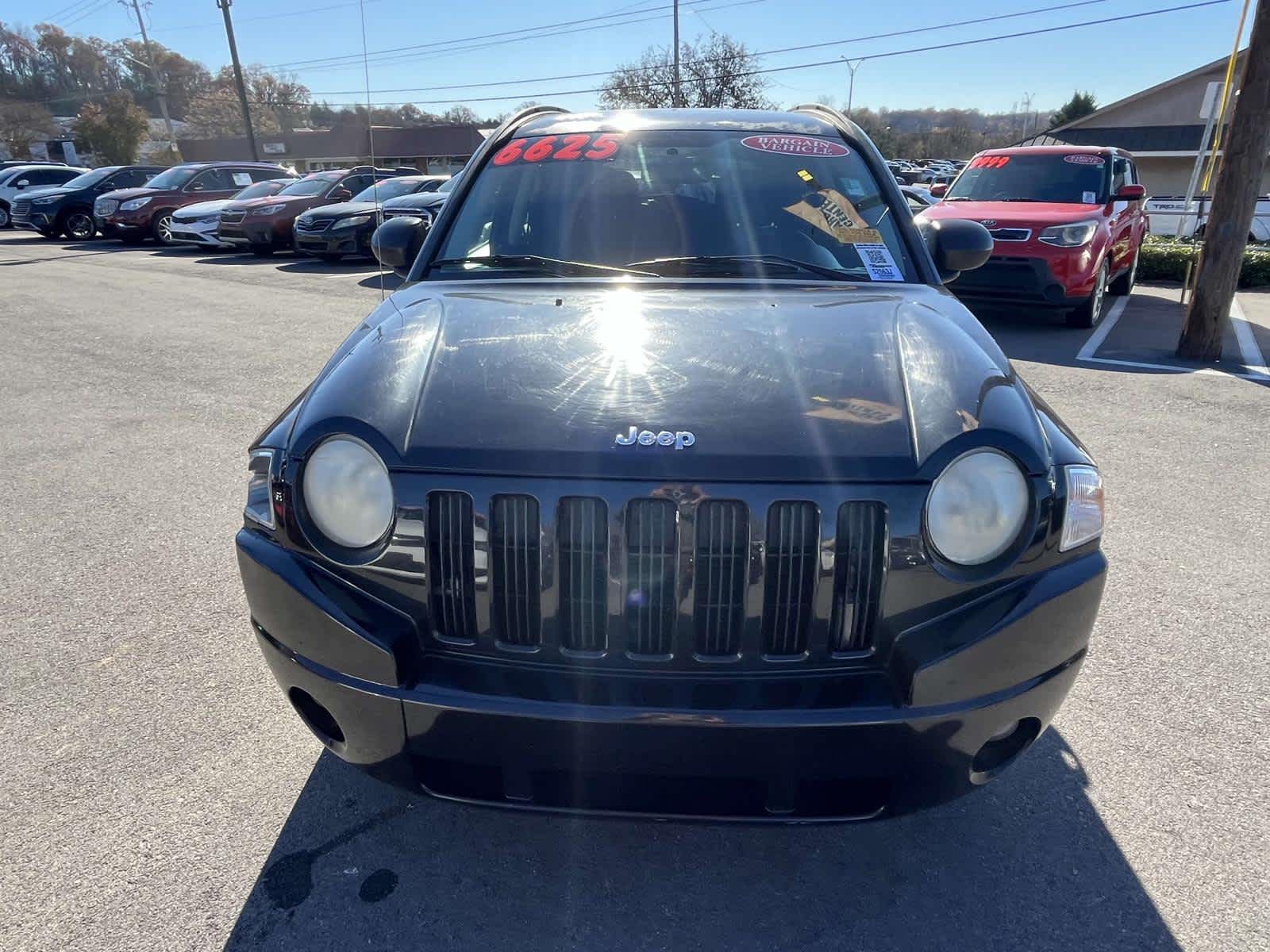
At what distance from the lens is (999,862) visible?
2.22 m

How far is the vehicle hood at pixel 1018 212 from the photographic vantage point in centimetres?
893

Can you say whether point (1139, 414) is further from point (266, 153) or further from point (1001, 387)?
point (266, 153)

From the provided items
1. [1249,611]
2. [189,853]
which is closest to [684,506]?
[189,853]

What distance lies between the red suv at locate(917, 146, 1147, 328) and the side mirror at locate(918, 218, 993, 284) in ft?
18.0

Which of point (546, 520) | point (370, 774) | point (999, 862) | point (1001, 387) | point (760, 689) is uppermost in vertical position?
point (1001, 387)

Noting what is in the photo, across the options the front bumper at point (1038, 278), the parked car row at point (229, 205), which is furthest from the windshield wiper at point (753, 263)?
the parked car row at point (229, 205)

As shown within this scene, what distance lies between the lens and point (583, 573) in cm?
182

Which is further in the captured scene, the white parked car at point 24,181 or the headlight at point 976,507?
the white parked car at point 24,181

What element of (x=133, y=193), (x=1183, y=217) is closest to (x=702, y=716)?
(x=1183, y=217)

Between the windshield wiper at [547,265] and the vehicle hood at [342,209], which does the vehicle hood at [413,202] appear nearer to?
the vehicle hood at [342,209]

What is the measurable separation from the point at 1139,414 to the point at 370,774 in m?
5.90

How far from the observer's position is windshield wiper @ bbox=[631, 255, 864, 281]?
2.94 meters

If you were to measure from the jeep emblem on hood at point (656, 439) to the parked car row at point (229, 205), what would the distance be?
12.7 m

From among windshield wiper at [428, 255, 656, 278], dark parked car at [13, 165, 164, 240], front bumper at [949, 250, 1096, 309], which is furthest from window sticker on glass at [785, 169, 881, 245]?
dark parked car at [13, 165, 164, 240]
